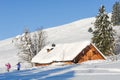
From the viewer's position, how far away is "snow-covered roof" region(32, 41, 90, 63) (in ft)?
205

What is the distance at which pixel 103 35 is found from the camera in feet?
226

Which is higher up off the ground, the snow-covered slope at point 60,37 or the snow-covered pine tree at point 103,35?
the snow-covered slope at point 60,37

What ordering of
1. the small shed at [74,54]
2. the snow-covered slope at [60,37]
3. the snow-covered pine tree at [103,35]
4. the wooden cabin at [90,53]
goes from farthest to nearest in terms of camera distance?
the snow-covered slope at [60,37]
the snow-covered pine tree at [103,35]
the wooden cabin at [90,53]
the small shed at [74,54]

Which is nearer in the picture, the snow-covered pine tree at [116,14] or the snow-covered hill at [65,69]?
the snow-covered hill at [65,69]

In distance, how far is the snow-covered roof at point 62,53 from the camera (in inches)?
2458

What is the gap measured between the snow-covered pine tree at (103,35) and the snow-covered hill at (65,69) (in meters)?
14.2

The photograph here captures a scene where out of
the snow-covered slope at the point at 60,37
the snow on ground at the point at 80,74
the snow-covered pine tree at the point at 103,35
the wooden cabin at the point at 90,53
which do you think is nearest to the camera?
the snow on ground at the point at 80,74

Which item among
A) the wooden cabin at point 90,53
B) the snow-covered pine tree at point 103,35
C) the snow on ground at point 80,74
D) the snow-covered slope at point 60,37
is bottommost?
the snow on ground at point 80,74

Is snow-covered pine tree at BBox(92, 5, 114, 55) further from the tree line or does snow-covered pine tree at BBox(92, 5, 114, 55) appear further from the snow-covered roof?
→ the snow-covered roof

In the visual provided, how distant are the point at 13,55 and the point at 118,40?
3579 centimetres

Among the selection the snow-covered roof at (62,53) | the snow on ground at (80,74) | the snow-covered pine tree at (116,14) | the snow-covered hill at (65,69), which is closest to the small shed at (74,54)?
the snow-covered roof at (62,53)

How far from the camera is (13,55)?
11612 cm

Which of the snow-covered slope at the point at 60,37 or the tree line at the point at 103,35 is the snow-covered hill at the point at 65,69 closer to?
the snow-covered slope at the point at 60,37

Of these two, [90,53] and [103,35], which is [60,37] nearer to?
[103,35]
